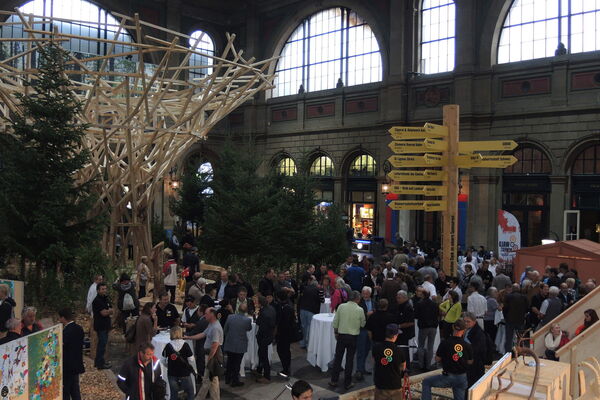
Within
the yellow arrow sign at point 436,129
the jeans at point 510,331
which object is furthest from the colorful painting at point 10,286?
the yellow arrow sign at point 436,129

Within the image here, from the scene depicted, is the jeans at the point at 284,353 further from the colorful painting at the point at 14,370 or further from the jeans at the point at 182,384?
the colorful painting at the point at 14,370

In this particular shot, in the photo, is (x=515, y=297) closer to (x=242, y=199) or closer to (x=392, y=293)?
(x=392, y=293)

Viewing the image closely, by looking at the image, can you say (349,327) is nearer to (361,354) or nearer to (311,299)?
(361,354)

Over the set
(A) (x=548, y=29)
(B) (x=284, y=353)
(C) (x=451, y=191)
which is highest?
(A) (x=548, y=29)

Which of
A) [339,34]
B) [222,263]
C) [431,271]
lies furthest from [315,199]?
[339,34]

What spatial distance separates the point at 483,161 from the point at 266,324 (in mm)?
8235

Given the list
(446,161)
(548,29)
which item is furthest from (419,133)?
(548,29)

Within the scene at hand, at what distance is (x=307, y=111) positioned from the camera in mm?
34469

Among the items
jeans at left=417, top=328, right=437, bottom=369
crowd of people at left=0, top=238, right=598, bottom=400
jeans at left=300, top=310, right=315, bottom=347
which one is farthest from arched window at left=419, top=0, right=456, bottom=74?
jeans at left=417, top=328, right=437, bottom=369

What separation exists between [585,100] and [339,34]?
1454cm

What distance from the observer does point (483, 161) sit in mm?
15172

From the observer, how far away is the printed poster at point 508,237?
1819 cm

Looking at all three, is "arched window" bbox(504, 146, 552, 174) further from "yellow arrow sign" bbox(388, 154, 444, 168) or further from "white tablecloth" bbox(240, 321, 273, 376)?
"white tablecloth" bbox(240, 321, 273, 376)

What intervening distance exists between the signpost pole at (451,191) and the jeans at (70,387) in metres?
10.3
